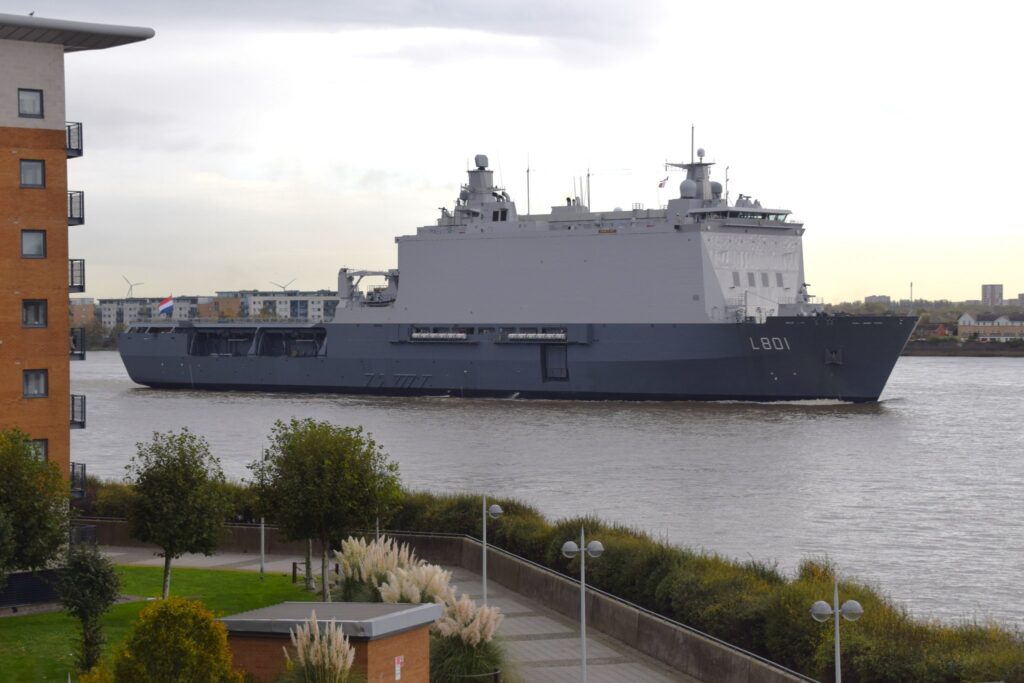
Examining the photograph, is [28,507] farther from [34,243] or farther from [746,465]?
[746,465]

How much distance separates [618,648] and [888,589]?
5.15 m

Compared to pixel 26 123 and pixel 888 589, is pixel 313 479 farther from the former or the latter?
pixel 888 589

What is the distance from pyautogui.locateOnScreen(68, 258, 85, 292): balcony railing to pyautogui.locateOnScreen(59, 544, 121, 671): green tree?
231 inches

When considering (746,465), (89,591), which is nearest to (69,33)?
(89,591)

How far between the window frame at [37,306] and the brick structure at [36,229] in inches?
0.5

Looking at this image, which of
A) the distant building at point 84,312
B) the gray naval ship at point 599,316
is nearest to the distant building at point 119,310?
the distant building at point 84,312

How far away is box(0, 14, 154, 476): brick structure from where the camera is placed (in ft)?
58.9

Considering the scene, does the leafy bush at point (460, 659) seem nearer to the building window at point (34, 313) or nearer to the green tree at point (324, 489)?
A: the green tree at point (324, 489)

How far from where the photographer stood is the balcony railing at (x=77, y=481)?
1878 centimetres

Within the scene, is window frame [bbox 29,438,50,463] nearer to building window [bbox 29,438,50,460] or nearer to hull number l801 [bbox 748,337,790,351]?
building window [bbox 29,438,50,460]

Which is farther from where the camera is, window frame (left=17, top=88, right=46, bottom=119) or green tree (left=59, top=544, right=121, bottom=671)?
window frame (left=17, top=88, right=46, bottom=119)

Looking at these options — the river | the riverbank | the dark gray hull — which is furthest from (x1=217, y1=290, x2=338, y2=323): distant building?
the river

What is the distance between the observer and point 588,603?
16016 millimetres

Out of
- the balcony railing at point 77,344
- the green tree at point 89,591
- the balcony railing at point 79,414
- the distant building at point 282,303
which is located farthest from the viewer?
the distant building at point 282,303
